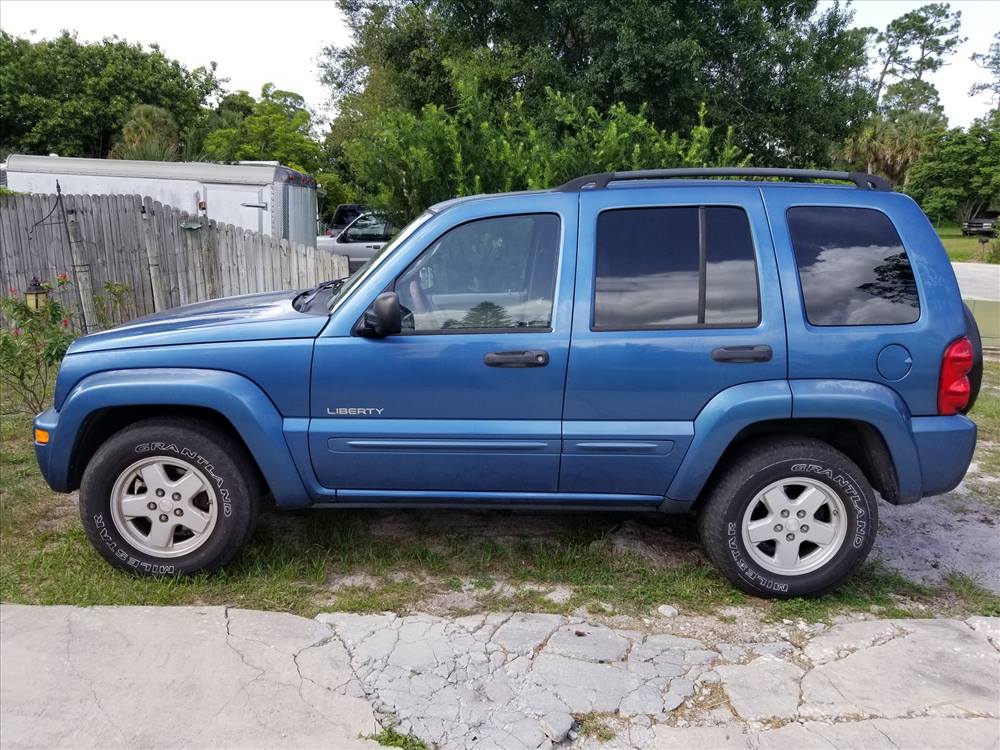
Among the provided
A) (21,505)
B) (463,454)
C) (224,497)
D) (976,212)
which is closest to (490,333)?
(463,454)

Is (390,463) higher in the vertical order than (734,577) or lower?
higher

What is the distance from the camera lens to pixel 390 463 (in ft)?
12.4

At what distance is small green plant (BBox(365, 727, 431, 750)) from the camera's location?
281 cm

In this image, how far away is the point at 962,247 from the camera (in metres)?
38.2

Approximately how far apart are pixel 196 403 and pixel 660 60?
979 centimetres

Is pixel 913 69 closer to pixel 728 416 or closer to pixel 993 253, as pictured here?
pixel 993 253

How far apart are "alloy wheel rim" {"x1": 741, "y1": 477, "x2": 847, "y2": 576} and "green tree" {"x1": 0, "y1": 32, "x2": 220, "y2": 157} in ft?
96.7

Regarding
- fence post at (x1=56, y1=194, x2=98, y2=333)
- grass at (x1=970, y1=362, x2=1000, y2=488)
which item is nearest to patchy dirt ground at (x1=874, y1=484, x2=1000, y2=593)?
grass at (x1=970, y1=362, x2=1000, y2=488)

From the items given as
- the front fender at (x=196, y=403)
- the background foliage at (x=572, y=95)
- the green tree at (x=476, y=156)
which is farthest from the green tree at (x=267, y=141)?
the front fender at (x=196, y=403)

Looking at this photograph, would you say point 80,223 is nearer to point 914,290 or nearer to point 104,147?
point 914,290

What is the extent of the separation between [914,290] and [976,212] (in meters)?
52.7

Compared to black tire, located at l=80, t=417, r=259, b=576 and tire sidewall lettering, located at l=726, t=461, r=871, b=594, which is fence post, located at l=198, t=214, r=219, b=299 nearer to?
black tire, located at l=80, t=417, r=259, b=576

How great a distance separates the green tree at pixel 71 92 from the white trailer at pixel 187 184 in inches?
694

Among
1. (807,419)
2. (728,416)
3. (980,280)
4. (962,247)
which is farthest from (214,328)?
(962,247)
